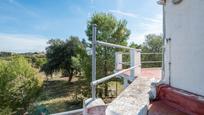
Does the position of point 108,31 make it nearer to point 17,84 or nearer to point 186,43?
point 17,84

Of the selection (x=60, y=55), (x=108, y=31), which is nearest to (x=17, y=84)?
(x=108, y=31)

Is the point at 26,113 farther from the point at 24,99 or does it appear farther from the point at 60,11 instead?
the point at 60,11

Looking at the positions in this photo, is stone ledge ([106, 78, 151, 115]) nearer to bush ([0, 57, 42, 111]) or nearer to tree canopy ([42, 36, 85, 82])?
bush ([0, 57, 42, 111])

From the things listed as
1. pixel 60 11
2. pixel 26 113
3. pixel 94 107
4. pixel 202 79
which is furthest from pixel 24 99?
pixel 202 79

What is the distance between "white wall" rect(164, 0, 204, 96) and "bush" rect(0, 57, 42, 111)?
1227cm

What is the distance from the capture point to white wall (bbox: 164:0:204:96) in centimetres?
172

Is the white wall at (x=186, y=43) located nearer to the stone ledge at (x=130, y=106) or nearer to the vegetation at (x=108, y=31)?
the stone ledge at (x=130, y=106)

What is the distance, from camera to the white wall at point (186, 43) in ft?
5.65

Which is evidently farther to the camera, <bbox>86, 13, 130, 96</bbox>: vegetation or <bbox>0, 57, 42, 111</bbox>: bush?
<bbox>86, 13, 130, 96</bbox>: vegetation

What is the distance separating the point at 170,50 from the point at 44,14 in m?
14.8

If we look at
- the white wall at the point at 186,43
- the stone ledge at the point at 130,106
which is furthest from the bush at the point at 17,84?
the white wall at the point at 186,43

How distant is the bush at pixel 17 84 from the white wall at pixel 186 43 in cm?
1227

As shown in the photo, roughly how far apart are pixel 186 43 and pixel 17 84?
13.4m

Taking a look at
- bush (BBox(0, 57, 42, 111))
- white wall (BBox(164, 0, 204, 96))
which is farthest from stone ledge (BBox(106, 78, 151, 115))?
bush (BBox(0, 57, 42, 111))
